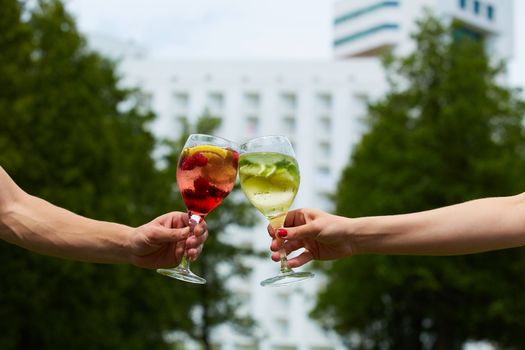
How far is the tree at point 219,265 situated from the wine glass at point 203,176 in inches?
1167

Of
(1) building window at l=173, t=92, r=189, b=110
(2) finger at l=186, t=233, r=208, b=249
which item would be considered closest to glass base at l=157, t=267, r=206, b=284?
(2) finger at l=186, t=233, r=208, b=249

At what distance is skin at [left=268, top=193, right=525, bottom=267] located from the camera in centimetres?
402

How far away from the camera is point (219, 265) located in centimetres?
3494

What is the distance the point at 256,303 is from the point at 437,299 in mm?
58919

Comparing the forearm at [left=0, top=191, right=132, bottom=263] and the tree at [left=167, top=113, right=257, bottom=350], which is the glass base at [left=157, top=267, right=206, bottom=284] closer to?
the forearm at [left=0, top=191, right=132, bottom=263]

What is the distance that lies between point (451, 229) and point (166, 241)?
1278 millimetres

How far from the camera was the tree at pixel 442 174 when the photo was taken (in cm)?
2738

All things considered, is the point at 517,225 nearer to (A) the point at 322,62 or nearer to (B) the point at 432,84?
(B) the point at 432,84

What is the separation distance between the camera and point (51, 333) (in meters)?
20.3

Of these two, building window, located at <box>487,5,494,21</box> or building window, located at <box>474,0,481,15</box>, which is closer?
building window, located at <box>474,0,481,15</box>

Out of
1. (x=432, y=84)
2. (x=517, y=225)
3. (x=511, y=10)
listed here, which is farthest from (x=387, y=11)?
(x=517, y=225)

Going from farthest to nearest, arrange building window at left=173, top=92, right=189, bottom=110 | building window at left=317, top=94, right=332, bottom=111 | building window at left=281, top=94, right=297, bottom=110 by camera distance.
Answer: building window at left=173, top=92, right=189, bottom=110 → building window at left=281, top=94, right=297, bottom=110 → building window at left=317, top=94, right=332, bottom=111

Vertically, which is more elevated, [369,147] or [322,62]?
[322,62]

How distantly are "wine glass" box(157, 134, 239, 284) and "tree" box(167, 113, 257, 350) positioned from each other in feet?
97.3
